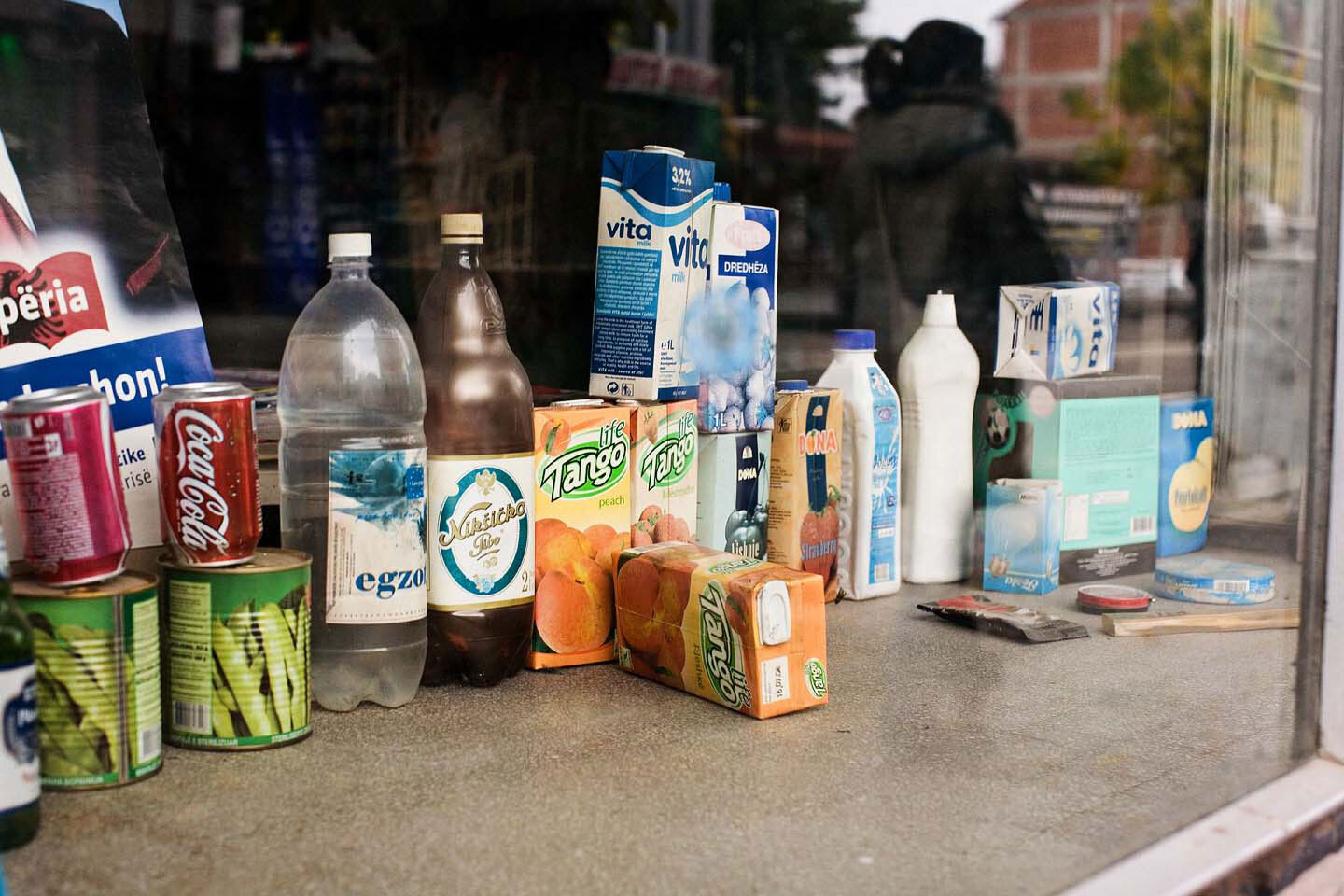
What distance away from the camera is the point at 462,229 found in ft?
6.25

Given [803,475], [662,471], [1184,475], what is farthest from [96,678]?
[1184,475]

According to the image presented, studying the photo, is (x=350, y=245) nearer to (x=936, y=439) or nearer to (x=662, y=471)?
(x=662, y=471)

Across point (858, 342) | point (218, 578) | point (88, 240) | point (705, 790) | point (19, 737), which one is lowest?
point (705, 790)

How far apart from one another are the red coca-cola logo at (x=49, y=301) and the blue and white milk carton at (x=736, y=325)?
2.99 ft

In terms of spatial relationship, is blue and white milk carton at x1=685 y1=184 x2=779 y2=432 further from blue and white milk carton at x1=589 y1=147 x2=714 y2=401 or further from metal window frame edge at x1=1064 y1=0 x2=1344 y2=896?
metal window frame edge at x1=1064 y1=0 x2=1344 y2=896

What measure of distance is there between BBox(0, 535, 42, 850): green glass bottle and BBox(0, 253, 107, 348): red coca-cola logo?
47 centimetres

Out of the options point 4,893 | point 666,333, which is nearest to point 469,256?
point 666,333

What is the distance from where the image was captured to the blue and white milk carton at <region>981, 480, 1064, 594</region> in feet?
8.36

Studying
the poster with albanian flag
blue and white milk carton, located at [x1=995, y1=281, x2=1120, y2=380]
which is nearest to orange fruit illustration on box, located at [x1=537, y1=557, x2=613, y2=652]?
the poster with albanian flag

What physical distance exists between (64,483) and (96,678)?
0.22 metres

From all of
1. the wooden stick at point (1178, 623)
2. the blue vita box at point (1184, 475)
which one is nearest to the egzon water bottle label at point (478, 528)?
the wooden stick at point (1178, 623)

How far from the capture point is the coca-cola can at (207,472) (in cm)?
156

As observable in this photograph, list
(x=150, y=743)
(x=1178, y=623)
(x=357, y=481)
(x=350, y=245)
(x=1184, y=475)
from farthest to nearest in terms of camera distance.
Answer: (x=1184, y=475) < (x=1178, y=623) < (x=350, y=245) < (x=357, y=481) < (x=150, y=743)

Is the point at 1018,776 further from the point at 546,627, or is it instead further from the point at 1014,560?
the point at 1014,560
